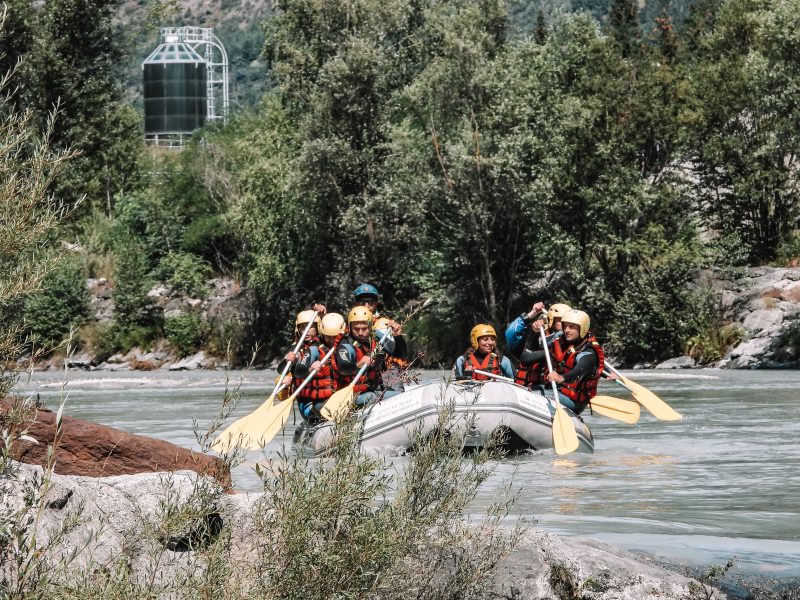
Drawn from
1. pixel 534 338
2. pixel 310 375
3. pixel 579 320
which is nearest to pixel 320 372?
pixel 310 375

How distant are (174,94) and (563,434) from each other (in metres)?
64.1

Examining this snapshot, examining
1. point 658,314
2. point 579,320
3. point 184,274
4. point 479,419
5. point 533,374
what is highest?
point 579,320

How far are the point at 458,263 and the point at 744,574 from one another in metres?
24.6

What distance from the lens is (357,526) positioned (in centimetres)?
445

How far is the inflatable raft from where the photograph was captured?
36.8 feet

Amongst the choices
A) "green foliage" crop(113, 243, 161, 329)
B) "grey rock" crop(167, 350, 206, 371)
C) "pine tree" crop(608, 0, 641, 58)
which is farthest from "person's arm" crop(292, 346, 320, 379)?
"pine tree" crop(608, 0, 641, 58)

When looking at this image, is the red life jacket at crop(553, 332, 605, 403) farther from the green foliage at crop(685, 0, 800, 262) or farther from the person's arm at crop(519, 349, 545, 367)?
the green foliage at crop(685, 0, 800, 262)

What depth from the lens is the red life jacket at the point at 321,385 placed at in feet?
39.4

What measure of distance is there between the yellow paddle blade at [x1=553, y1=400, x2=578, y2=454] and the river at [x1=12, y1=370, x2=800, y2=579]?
0.16 m

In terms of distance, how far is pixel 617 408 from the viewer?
1319 centimetres

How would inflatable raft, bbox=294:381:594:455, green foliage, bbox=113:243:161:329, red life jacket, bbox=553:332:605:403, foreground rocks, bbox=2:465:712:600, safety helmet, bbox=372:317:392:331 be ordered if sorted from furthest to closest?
1. green foliage, bbox=113:243:161:329
2. safety helmet, bbox=372:317:392:331
3. red life jacket, bbox=553:332:605:403
4. inflatable raft, bbox=294:381:594:455
5. foreground rocks, bbox=2:465:712:600

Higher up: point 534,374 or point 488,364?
point 488,364

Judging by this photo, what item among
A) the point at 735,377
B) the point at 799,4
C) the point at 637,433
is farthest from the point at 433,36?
the point at 637,433

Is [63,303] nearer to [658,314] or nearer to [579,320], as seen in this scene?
[658,314]
